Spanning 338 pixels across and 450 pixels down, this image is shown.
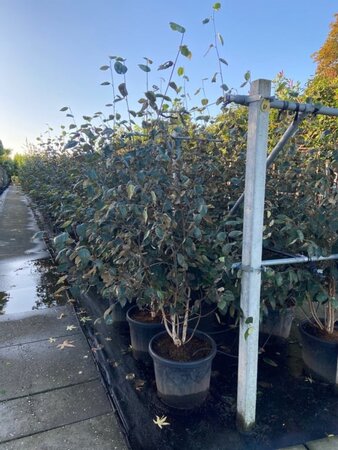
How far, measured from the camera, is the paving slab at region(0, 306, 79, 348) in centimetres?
261

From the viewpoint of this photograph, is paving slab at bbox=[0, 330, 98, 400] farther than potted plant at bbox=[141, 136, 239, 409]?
Yes

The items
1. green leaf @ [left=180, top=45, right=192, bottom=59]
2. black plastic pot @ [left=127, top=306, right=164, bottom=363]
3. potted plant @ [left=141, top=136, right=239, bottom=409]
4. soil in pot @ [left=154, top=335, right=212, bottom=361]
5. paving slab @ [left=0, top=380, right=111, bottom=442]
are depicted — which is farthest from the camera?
black plastic pot @ [left=127, top=306, right=164, bottom=363]

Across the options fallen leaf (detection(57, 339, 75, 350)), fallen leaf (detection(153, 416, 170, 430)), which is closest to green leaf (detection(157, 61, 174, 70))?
fallen leaf (detection(153, 416, 170, 430))

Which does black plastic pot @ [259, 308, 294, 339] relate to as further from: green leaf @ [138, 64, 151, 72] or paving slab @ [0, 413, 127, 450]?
green leaf @ [138, 64, 151, 72]

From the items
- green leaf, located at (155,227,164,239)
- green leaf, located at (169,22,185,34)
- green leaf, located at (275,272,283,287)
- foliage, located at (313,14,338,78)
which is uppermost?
foliage, located at (313,14,338,78)

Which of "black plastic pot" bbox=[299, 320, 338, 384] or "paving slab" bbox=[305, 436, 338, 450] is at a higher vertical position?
"black plastic pot" bbox=[299, 320, 338, 384]

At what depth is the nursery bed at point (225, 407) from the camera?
162 centimetres

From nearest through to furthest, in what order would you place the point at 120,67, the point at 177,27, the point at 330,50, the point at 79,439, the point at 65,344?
the point at 177,27 < the point at 120,67 < the point at 79,439 < the point at 65,344 < the point at 330,50

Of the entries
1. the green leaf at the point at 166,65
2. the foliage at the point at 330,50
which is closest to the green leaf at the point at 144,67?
the green leaf at the point at 166,65

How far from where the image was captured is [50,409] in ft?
5.96

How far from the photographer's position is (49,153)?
6203mm

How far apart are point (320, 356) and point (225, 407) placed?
0.72 m

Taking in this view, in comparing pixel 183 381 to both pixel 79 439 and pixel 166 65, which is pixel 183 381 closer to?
pixel 79 439

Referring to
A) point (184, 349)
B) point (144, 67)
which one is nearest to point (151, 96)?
point (144, 67)
